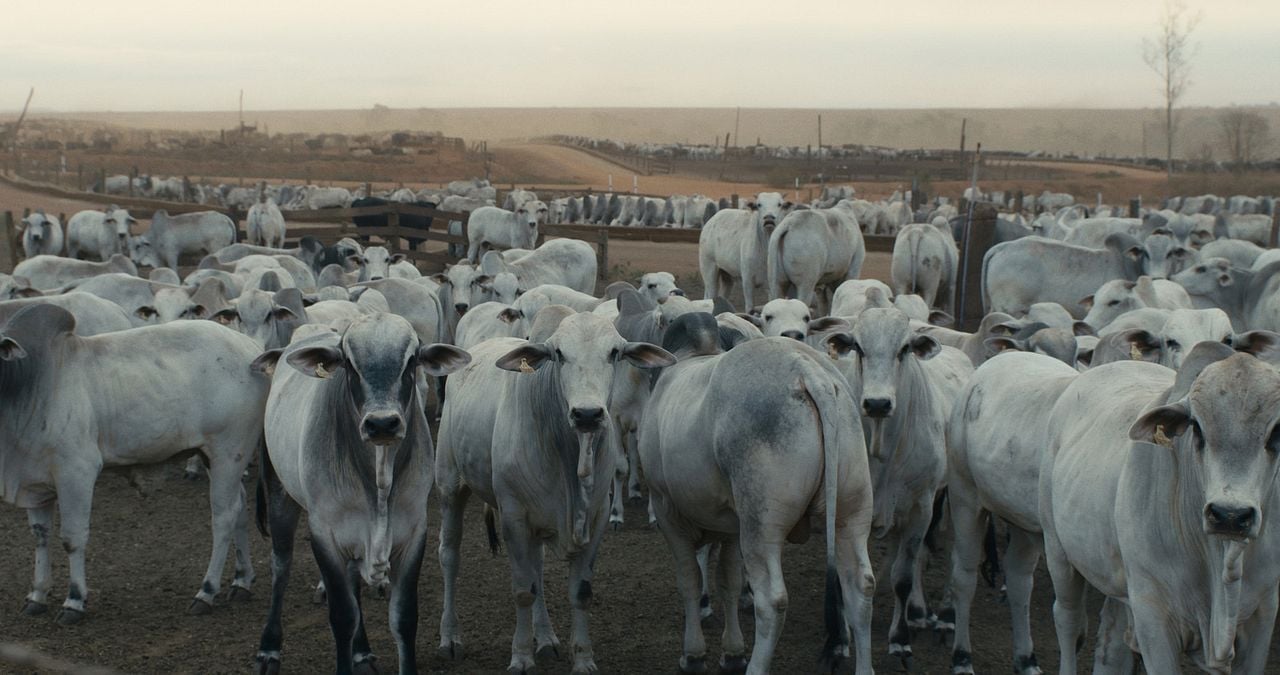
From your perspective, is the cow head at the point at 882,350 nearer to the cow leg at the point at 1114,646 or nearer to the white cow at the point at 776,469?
the white cow at the point at 776,469

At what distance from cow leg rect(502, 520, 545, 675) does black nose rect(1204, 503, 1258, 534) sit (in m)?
3.66

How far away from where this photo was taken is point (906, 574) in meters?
7.33

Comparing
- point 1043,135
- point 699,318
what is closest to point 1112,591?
point 699,318

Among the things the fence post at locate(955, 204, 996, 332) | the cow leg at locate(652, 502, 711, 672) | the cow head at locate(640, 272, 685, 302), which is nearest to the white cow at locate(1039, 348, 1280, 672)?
the cow leg at locate(652, 502, 711, 672)

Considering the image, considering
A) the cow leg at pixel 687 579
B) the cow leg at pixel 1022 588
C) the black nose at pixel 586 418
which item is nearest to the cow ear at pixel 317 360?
the black nose at pixel 586 418

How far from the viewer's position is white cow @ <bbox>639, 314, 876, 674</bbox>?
605cm

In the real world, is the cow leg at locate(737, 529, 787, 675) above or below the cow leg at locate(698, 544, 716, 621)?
above

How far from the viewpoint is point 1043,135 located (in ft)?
566

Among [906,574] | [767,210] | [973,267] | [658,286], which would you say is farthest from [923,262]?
[906,574]

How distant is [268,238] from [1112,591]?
22.7 m

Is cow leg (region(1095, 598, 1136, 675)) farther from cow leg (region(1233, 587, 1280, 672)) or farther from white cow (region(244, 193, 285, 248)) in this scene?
white cow (region(244, 193, 285, 248))

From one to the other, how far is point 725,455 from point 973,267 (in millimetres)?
11920

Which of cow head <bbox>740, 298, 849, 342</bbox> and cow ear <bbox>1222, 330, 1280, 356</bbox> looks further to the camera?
cow head <bbox>740, 298, 849, 342</bbox>

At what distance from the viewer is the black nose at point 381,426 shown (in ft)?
18.7
